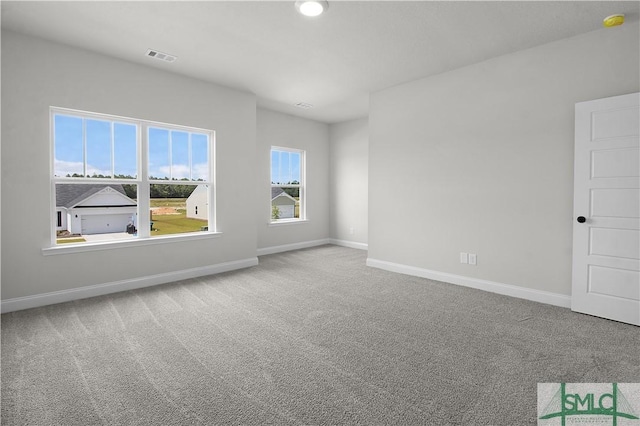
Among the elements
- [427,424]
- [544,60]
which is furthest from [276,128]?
[427,424]

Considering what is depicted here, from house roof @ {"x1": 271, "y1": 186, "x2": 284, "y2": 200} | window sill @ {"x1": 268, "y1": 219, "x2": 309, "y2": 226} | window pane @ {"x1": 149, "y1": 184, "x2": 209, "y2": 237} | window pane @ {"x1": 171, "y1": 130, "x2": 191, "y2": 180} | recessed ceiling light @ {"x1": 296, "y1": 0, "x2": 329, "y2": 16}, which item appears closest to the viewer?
recessed ceiling light @ {"x1": 296, "y1": 0, "x2": 329, "y2": 16}

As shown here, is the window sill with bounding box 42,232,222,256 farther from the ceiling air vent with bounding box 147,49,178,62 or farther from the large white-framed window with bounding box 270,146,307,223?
the ceiling air vent with bounding box 147,49,178,62

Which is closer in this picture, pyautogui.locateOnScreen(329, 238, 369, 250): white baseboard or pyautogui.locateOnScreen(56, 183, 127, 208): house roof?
pyautogui.locateOnScreen(56, 183, 127, 208): house roof

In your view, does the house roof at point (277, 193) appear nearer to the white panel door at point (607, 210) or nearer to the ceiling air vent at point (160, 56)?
the ceiling air vent at point (160, 56)

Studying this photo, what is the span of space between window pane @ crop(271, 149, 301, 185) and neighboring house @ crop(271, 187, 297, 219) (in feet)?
0.67

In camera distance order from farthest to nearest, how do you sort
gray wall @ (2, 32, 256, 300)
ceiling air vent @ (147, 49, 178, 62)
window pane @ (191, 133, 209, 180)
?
window pane @ (191, 133, 209, 180)
ceiling air vent @ (147, 49, 178, 62)
gray wall @ (2, 32, 256, 300)

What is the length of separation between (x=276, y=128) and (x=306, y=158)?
95cm

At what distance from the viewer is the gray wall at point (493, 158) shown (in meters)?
3.30

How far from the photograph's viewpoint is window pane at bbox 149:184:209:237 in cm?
438

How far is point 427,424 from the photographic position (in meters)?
1.68

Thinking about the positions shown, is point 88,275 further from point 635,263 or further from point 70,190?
point 635,263

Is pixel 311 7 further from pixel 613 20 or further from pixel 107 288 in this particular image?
pixel 107 288

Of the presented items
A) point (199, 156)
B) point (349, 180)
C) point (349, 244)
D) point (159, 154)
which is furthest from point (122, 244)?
point (349, 180)
